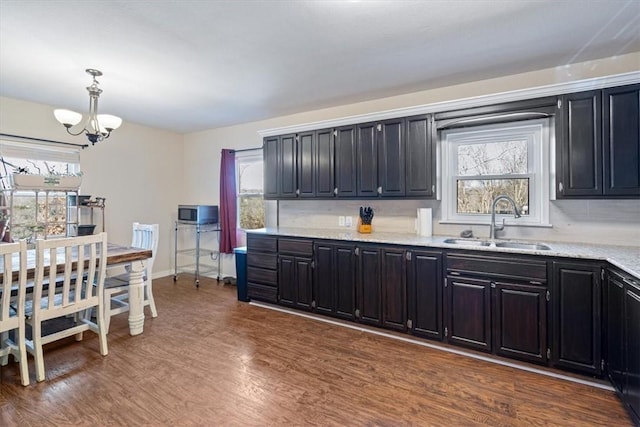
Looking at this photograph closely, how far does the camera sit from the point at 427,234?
340 centimetres

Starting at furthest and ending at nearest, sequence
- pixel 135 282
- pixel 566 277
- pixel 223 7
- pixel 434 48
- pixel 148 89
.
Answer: pixel 148 89 < pixel 135 282 < pixel 434 48 < pixel 566 277 < pixel 223 7

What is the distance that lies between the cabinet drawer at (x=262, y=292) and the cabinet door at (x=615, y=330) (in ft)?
9.87

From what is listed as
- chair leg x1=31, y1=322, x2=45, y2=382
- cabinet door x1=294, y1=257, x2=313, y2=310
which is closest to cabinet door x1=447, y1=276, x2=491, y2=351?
cabinet door x1=294, y1=257, x2=313, y2=310

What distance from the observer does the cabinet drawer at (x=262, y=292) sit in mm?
3900

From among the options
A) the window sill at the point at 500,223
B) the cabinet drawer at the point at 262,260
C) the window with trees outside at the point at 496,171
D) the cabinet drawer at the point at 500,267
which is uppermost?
the window with trees outside at the point at 496,171

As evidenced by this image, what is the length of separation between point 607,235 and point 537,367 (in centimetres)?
129

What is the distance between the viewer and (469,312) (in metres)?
2.72

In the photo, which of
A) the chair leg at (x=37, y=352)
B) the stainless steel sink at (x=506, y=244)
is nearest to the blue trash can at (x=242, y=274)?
the chair leg at (x=37, y=352)

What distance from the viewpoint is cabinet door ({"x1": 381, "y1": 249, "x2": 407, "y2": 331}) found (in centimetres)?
304

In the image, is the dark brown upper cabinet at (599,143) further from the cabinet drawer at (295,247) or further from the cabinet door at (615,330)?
the cabinet drawer at (295,247)

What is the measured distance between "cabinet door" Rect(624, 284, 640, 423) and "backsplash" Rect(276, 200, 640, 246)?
113 cm

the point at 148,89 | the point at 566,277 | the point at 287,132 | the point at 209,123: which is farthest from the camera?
the point at 209,123

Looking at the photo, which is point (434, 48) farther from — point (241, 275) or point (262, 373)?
point (241, 275)

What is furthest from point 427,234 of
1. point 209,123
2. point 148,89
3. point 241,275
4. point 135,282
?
point 209,123
